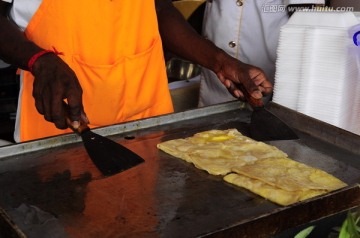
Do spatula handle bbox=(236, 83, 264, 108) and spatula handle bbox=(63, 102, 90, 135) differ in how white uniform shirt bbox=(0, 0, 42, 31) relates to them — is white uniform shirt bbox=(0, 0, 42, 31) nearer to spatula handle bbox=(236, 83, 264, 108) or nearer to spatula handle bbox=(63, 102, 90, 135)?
spatula handle bbox=(63, 102, 90, 135)

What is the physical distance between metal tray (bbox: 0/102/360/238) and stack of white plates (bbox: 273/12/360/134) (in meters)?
0.08

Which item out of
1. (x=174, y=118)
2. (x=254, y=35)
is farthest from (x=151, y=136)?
(x=254, y=35)

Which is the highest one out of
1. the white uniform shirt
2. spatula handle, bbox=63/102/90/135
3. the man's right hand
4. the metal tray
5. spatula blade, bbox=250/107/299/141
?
the white uniform shirt

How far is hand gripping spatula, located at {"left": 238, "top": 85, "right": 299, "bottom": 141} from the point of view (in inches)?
70.1

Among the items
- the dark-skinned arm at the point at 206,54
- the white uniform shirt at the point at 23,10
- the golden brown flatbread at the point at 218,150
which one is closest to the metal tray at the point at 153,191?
the golden brown flatbread at the point at 218,150

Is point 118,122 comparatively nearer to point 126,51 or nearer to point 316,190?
point 126,51

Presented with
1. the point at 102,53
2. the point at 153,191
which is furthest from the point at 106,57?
the point at 153,191

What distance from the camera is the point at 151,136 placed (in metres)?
1.80

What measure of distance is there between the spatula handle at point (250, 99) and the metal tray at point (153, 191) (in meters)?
0.09

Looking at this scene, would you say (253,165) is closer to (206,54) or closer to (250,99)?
(250,99)

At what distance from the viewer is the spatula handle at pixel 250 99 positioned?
74.0 inches

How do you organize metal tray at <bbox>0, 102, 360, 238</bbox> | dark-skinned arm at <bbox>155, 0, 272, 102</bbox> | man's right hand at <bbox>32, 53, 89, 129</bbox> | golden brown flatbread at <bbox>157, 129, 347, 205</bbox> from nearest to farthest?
metal tray at <bbox>0, 102, 360, 238</bbox>
golden brown flatbread at <bbox>157, 129, 347, 205</bbox>
man's right hand at <bbox>32, 53, 89, 129</bbox>
dark-skinned arm at <bbox>155, 0, 272, 102</bbox>

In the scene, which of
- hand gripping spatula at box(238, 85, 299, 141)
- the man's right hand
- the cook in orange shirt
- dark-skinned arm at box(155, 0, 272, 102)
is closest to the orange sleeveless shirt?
the cook in orange shirt

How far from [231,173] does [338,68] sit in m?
0.59
